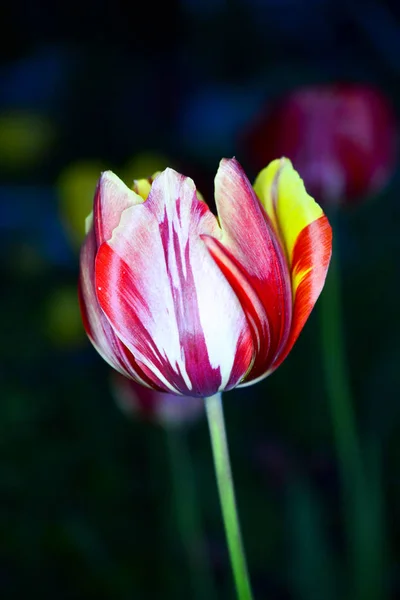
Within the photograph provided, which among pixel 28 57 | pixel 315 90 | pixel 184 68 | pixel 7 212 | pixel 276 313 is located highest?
pixel 28 57

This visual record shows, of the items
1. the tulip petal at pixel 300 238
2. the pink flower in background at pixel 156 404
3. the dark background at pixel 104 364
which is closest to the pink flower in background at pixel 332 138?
the dark background at pixel 104 364

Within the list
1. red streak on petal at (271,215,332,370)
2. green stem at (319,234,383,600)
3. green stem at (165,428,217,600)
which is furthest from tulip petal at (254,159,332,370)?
green stem at (165,428,217,600)

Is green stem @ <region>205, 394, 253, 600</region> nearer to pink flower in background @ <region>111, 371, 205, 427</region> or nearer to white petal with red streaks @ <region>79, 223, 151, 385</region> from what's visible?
white petal with red streaks @ <region>79, 223, 151, 385</region>

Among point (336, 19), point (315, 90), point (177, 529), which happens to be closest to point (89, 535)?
point (177, 529)

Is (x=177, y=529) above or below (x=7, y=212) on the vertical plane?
below

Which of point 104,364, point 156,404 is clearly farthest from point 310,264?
point 104,364

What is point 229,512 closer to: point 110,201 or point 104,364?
point 110,201

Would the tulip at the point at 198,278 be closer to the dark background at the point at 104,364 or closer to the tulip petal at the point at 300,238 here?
the tulip petal at the point at 300,238

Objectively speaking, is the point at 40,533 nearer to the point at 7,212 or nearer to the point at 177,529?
the point at 177,529
